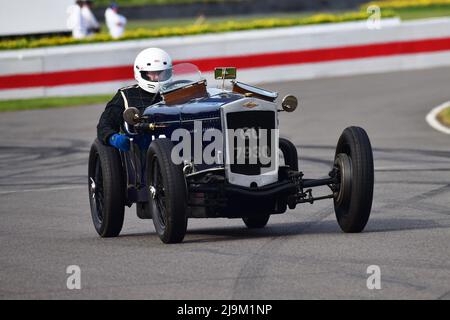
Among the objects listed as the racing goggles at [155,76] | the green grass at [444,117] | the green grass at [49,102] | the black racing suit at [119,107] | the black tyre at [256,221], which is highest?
the racing goggles at [155,76]

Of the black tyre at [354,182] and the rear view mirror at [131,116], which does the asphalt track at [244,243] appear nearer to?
the black tyre at [354,182]

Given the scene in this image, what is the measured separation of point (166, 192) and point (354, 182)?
1.48 m

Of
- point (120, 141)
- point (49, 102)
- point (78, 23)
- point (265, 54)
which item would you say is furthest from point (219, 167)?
point (78, 23)

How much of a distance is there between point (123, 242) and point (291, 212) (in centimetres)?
217

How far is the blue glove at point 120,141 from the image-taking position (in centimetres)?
1127

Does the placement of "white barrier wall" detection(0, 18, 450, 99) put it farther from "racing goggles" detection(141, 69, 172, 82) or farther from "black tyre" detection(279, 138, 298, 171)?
"black tyre" detection(279, 138, 298, 171)

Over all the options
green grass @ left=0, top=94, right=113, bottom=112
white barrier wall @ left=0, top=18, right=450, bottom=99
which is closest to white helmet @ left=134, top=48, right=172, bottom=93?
green grass @ left=0, top=94, right=113, bottom=112

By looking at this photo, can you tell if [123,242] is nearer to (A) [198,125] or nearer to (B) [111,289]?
(A) [198,125]

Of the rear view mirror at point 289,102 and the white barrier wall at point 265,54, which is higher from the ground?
the rear view mirror at point 289,102

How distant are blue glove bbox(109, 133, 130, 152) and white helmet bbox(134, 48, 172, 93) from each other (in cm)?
59

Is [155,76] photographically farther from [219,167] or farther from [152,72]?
[219,167]

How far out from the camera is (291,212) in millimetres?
12531

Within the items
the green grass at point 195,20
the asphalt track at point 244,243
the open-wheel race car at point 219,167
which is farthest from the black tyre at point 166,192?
the green grass at point 195,20

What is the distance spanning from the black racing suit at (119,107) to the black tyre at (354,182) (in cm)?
189
